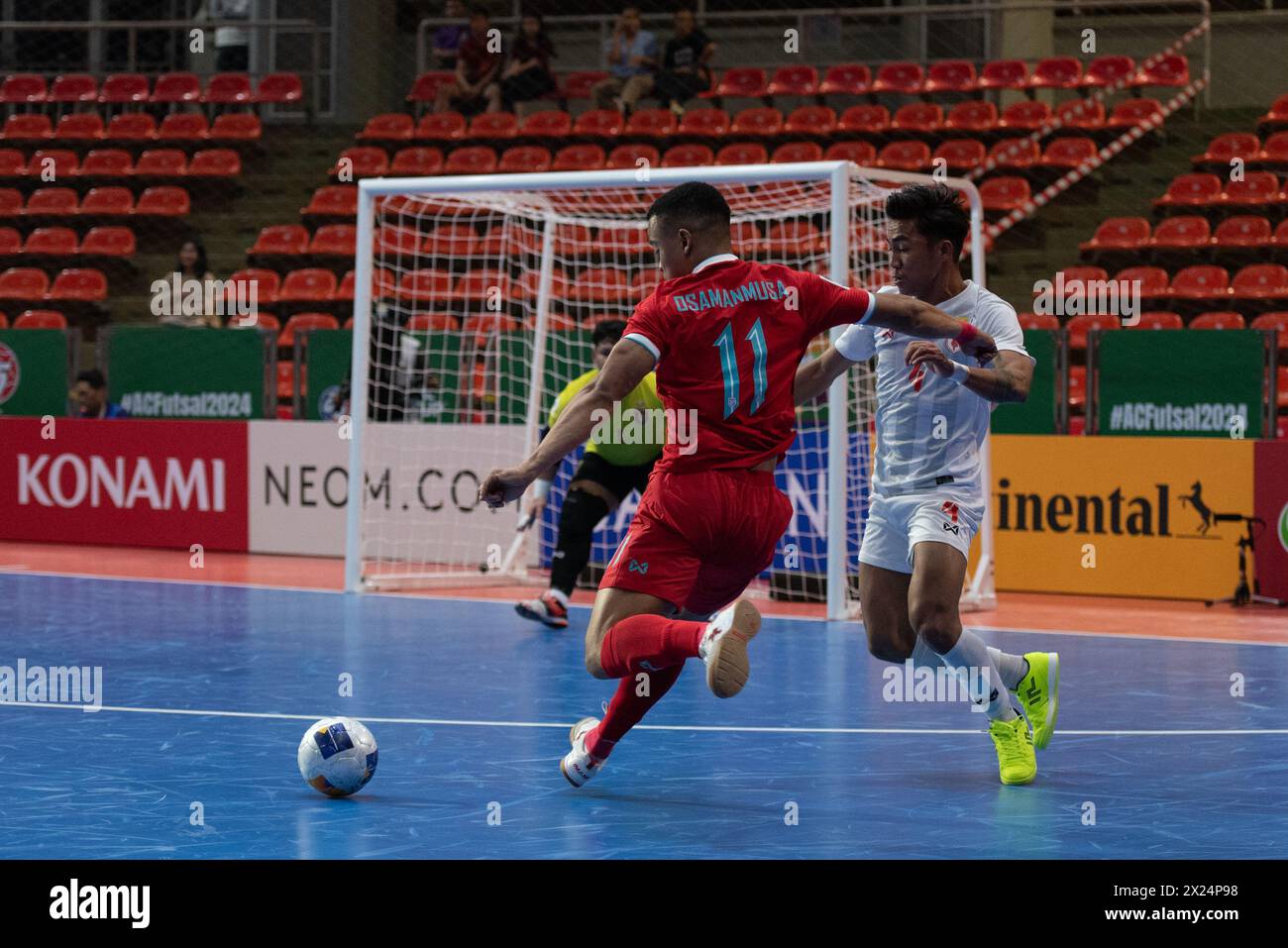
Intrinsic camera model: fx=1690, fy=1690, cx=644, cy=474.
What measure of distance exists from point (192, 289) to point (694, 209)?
14167 millimetres

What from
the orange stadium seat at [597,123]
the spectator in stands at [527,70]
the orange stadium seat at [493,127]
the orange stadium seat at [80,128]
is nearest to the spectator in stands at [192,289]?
the orange stadium seat at [493,127]

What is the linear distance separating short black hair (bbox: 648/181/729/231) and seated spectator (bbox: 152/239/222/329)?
1302 centimetres

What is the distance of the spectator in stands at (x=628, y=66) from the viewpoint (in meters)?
22.2

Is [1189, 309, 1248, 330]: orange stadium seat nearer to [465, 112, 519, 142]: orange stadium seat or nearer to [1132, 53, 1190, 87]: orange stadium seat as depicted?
[1132, 53, 1190, 87]: orange stadium seat

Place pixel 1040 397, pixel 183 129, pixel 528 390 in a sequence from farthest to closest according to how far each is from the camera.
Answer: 1. pixel 183 129
2. pixel 528 390
3. pixel 1040 397

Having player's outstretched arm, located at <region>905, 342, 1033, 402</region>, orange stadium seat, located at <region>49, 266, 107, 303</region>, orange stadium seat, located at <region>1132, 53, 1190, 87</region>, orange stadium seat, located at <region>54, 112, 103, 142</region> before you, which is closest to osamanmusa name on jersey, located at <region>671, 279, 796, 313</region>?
player's outstretched arm, located at <region>905, 342, 1033, 402</region>

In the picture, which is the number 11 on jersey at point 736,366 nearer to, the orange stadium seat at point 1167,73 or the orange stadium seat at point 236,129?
the orange stadium seat at point 1167,73

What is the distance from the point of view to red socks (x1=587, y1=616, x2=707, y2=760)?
5359 mm

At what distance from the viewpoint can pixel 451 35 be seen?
953 inches

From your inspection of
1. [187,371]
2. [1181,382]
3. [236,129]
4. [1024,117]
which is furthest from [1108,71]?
[187,371]

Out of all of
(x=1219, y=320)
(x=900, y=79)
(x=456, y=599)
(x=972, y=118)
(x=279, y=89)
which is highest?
(x=279, y=89)

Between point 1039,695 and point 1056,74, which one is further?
point 1056,74

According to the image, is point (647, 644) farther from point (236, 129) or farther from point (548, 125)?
point (236, 129)

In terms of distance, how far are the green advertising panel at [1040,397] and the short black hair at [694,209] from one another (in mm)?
8501
